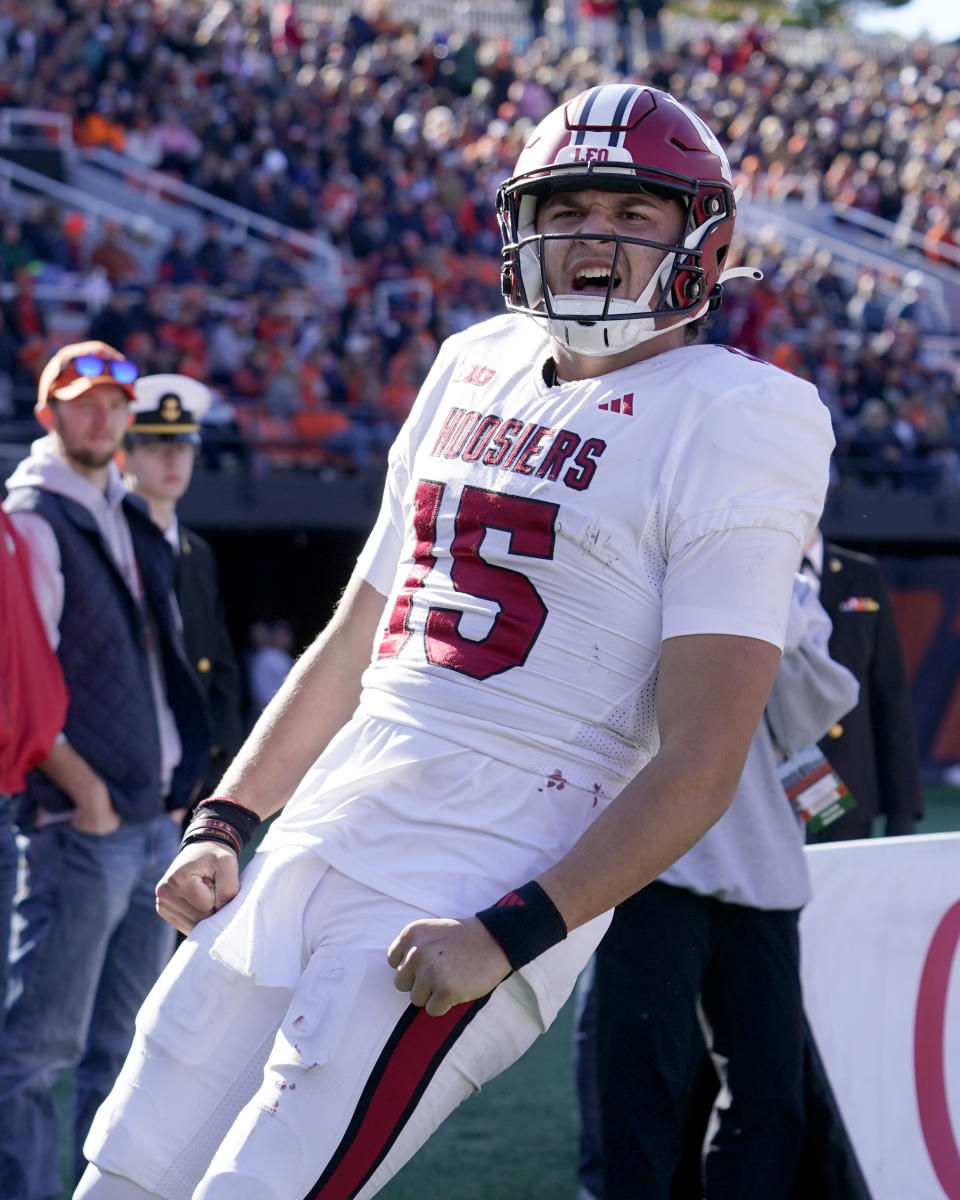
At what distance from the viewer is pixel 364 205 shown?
16.2 m

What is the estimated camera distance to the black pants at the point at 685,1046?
3.60 meters

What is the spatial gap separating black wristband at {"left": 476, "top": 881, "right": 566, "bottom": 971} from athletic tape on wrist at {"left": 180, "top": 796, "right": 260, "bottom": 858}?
1.47ft

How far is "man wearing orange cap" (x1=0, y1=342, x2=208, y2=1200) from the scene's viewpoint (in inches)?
154

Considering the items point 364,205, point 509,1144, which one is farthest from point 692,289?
point 364,205

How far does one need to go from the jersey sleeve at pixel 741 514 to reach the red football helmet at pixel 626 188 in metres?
0.22

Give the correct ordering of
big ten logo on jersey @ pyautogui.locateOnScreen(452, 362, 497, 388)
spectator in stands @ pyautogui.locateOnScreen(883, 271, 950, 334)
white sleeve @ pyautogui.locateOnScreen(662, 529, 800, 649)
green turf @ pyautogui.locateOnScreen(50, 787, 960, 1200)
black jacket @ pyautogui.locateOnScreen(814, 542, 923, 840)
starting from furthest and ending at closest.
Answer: spectator in stands @ pyautogui.locateOnScreen(883, 271, 950, 334) → black jacket @ pyautogui.locateOnScreen(814, 542, 923, 840) → green turf @ pyautogui.locateOnScreen(50, 787, 960, 1200) → big ten logo on jersey @ pyautogui.locateOnScreen(452, 362, 497, 388) → white sleeve @ pyautogui.locateOnScreen(662, 529, 800, 649)

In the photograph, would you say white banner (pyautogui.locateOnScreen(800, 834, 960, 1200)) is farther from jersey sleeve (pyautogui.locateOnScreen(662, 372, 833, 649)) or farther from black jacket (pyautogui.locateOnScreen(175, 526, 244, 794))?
black jacket (pyautogui.locateOnScreen(175, 526, 244, 794))

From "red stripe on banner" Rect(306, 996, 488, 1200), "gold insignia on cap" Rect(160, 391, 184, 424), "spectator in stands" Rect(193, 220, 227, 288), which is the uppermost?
"red stripe on banner" Rect(306, 996, 488, 1200)

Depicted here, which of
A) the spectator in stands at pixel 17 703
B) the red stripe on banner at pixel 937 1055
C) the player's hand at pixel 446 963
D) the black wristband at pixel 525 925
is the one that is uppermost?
the black wristband at pixel 525 925

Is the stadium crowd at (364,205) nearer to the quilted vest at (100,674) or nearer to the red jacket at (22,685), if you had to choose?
the quilted vest at (100,674)

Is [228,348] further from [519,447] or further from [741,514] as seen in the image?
[741,514]

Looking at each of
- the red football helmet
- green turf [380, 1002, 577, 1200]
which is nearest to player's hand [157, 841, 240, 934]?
the red football helmet

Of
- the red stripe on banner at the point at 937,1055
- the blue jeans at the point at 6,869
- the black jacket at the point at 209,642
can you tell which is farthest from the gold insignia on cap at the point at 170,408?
the red stripe on banner at the point at 937,1055

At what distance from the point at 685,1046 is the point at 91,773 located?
1.53 metres
